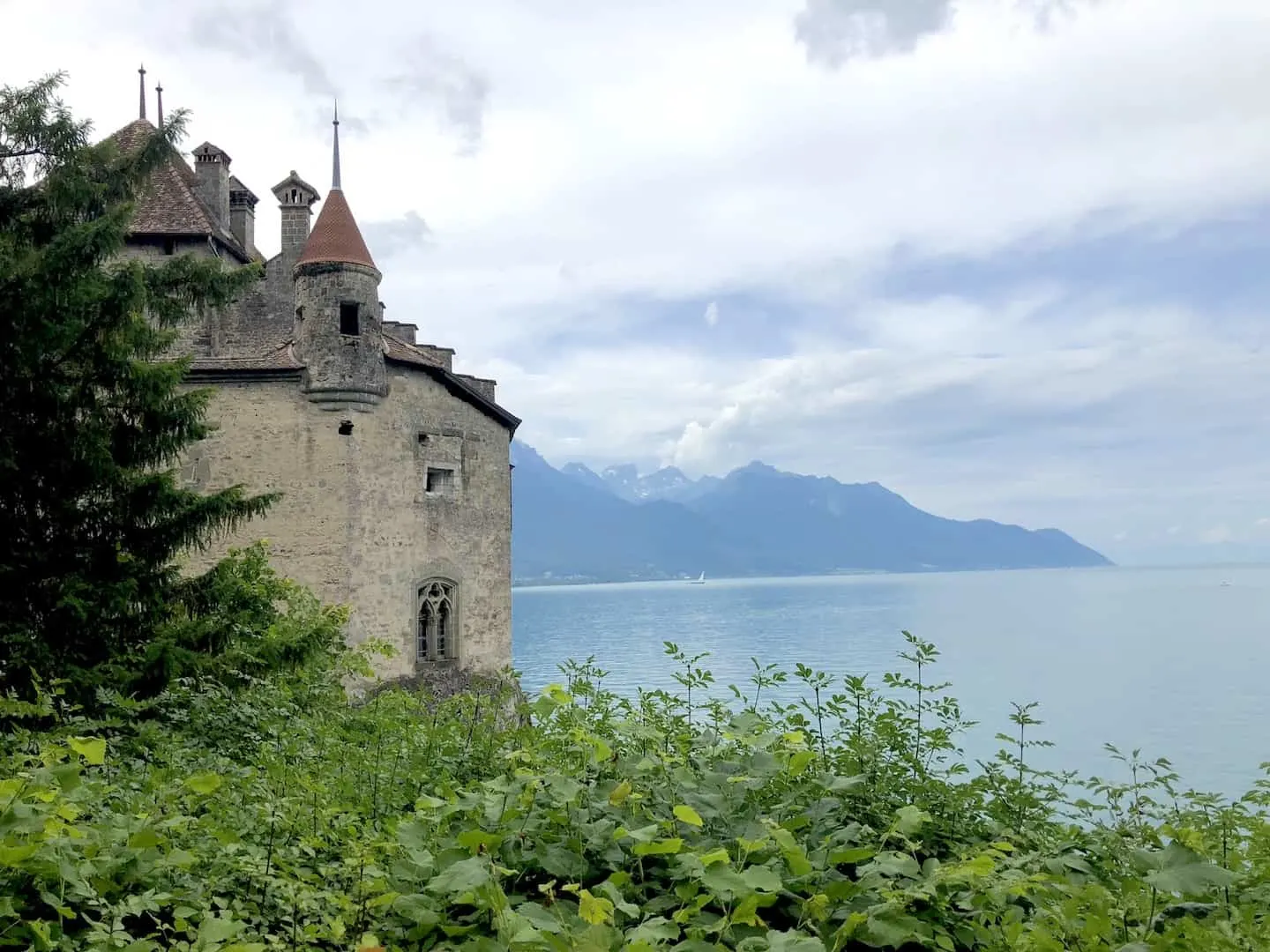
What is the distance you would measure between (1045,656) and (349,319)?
56.3 m

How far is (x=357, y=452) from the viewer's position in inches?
644

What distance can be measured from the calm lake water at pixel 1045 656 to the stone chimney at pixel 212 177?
46.8 ft

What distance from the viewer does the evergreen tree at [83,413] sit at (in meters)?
8.22

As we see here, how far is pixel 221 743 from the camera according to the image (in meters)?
6.65

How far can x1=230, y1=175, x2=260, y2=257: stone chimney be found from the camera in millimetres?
21641

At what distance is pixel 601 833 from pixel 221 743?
4642mm

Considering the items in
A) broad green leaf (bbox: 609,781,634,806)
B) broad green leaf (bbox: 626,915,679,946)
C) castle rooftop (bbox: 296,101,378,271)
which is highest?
castle rooftop (bbox: 296,101,378,271)

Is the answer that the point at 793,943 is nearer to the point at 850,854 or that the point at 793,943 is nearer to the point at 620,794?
the point at 850,854

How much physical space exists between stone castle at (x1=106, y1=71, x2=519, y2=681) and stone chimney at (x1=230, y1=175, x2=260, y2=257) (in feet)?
6.97

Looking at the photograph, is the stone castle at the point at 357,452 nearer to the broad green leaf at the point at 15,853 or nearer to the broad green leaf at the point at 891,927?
the broad green leaf at the point at 15,853

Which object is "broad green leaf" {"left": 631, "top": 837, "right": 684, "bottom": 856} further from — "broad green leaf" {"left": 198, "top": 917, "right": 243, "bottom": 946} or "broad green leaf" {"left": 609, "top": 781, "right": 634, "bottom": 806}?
"broad green leaf" {"left": 198, "top": 917, "right": 243, "bottom": 946}

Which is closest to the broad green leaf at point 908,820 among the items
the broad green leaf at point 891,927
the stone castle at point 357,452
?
the broad green leaf at point 891,927

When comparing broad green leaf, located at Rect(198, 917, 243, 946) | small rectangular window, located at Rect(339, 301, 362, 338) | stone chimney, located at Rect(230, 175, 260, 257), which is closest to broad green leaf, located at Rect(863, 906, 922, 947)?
broad green leaf, located at Rect(198, 917, 243, 946)

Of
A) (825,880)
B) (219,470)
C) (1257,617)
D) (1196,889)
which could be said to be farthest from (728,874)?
(1257,617)
